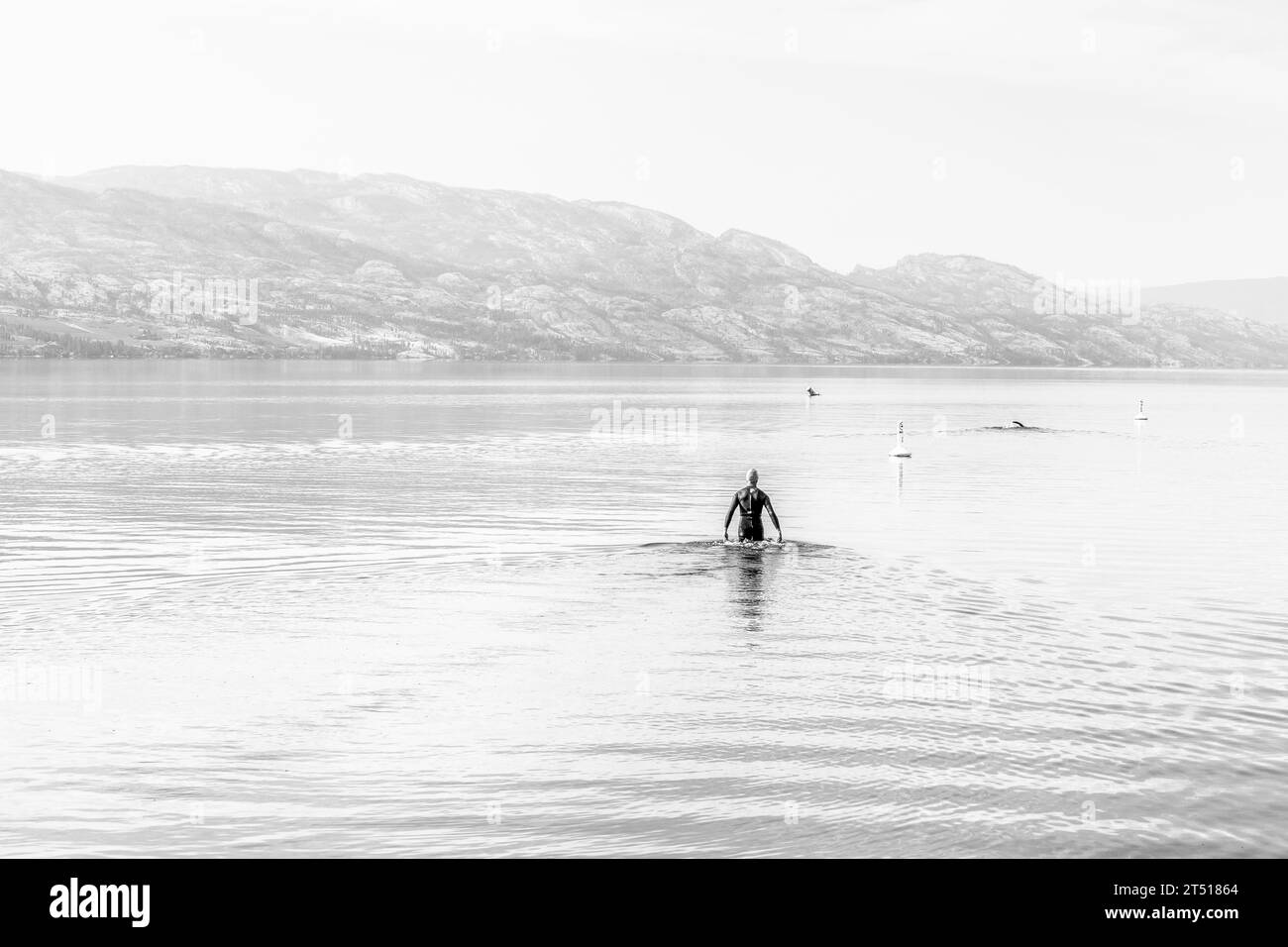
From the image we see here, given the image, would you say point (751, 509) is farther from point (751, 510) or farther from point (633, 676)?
point (633, 676)

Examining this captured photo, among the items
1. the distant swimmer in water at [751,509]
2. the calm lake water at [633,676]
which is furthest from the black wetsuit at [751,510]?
the calm lake water at [633,676]

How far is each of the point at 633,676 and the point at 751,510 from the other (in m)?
18.3

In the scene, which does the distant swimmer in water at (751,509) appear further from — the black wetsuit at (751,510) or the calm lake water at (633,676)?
the calm lake water at (633,676)

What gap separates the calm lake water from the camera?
62.8ft

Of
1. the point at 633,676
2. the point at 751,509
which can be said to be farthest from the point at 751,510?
the point at 633,676

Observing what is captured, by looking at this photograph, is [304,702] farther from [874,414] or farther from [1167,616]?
[874,414]

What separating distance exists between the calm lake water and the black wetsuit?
36.3 inches

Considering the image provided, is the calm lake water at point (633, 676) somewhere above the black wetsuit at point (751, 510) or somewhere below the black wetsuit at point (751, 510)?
below

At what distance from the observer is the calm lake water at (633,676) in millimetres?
19156

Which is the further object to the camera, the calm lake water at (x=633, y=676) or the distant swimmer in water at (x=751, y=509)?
the distant swimmer in water at (x=751, y=509)

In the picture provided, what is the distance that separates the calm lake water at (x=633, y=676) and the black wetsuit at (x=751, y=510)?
0.92m
